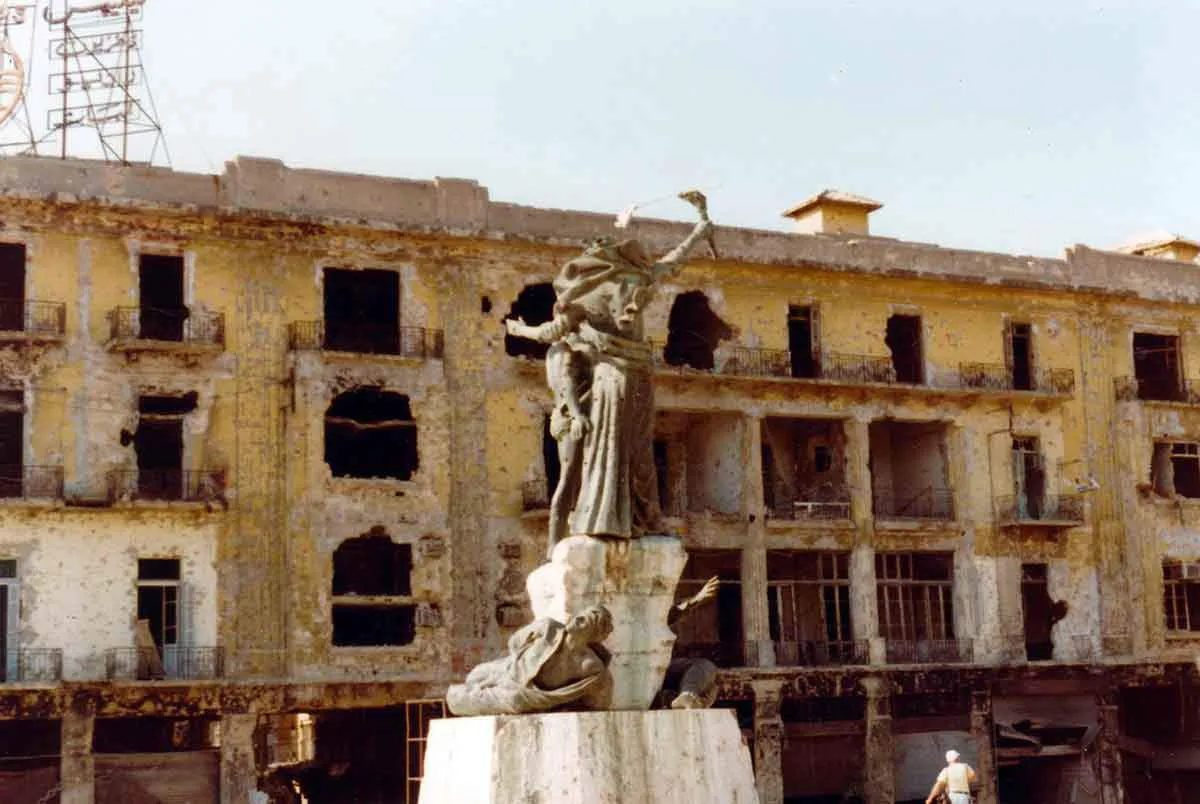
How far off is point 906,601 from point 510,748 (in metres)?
27.7

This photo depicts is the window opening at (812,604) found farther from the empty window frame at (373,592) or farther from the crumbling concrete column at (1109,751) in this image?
the empty window frame at (373,592)

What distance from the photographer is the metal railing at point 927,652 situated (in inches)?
1415

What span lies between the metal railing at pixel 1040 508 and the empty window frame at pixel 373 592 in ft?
42.3

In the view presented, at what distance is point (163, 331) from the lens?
32344 mm

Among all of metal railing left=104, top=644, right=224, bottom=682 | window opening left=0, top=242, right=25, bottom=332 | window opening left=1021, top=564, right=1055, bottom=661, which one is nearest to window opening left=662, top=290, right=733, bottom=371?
window opening left=1021, top=564, right=1055, bottom=661

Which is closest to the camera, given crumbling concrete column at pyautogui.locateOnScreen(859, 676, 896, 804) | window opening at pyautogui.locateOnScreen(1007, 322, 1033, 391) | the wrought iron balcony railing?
crumbling concrete column at pyautogui.locateOnScreen(859, 676, 896, 804)

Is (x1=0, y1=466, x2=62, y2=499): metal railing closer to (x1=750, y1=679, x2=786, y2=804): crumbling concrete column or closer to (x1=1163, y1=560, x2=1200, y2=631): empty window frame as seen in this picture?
(x1=750, y1=679, x2=786, y2=804): crumbling concrete column

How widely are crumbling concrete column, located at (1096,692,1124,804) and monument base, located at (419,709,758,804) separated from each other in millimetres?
28079

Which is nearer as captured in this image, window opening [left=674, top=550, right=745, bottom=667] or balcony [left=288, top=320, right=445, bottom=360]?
balcony [left=288, top=320, right=445, bottom=360]

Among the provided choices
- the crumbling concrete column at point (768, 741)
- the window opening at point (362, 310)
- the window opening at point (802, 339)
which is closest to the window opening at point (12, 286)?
the window opening at point (362, 310)

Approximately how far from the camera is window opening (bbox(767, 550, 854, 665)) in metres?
35.8

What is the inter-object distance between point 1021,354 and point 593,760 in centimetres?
3048

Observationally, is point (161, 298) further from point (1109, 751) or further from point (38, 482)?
point (1109, 751)

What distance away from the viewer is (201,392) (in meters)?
31.0
